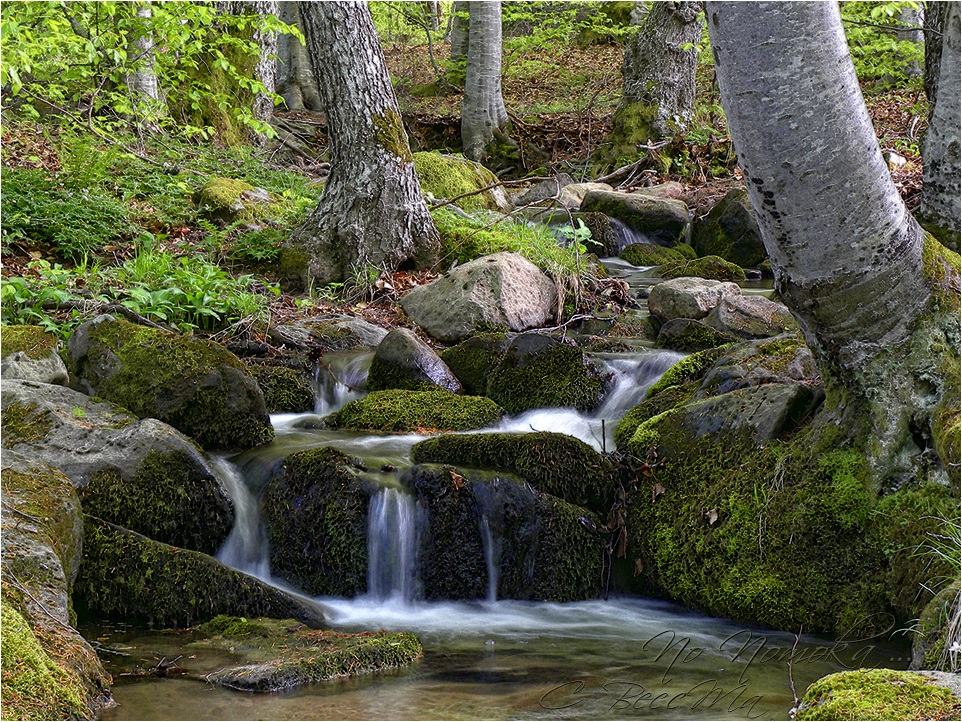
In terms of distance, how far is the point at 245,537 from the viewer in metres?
6.07

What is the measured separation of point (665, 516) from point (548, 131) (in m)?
14.5

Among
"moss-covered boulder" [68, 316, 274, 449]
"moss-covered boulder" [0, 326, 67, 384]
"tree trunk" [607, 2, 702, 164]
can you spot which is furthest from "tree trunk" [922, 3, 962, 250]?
"tree trunk" [607, 2, 702, 164]

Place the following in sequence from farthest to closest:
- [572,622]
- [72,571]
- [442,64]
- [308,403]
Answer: [442,64]
[308,403]
[572,622]
[72,571]

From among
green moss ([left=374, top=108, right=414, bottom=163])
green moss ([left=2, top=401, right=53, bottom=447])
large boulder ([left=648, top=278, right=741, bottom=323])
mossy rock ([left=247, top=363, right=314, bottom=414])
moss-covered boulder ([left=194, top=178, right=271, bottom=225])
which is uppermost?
green moss ([left=374, top=108, right=414, bottom=163])

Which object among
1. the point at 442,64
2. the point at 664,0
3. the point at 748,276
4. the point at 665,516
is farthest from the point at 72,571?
the point at 442,64

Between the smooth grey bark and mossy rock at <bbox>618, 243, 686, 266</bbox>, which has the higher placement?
the smooth grey bark

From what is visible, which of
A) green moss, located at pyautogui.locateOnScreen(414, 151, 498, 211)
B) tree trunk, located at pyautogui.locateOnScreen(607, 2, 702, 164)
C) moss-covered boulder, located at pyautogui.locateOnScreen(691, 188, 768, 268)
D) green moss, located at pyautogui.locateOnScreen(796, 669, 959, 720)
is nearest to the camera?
green moss, located at pyautogui.locateOnScreen(796, 669, 959, 720)

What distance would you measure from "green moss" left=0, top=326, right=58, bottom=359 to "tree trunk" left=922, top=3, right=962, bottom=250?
7524 mm

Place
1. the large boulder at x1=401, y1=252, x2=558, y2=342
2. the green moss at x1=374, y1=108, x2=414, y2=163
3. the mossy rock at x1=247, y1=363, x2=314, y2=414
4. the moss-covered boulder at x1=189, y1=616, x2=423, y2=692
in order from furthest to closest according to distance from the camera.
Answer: the green moss at x1=374, y1=108, x2=414, y2=163, the large boulder at x1=401, y1=252, x2=558, y2=342, the mossy rock at x1=247, y1=363, x2=314, y2=414, the moss-covered boulder at x1=189, y1=616, x2=423, y2=692

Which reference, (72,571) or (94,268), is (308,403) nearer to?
(94,268)

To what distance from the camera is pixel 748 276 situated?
12.0m

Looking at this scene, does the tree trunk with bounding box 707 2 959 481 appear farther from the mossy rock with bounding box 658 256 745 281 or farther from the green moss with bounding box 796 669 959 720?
the mossy rock with bounding box 658 256 745 281

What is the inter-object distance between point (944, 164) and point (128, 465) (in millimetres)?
7548

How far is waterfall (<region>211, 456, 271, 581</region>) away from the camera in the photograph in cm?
598
